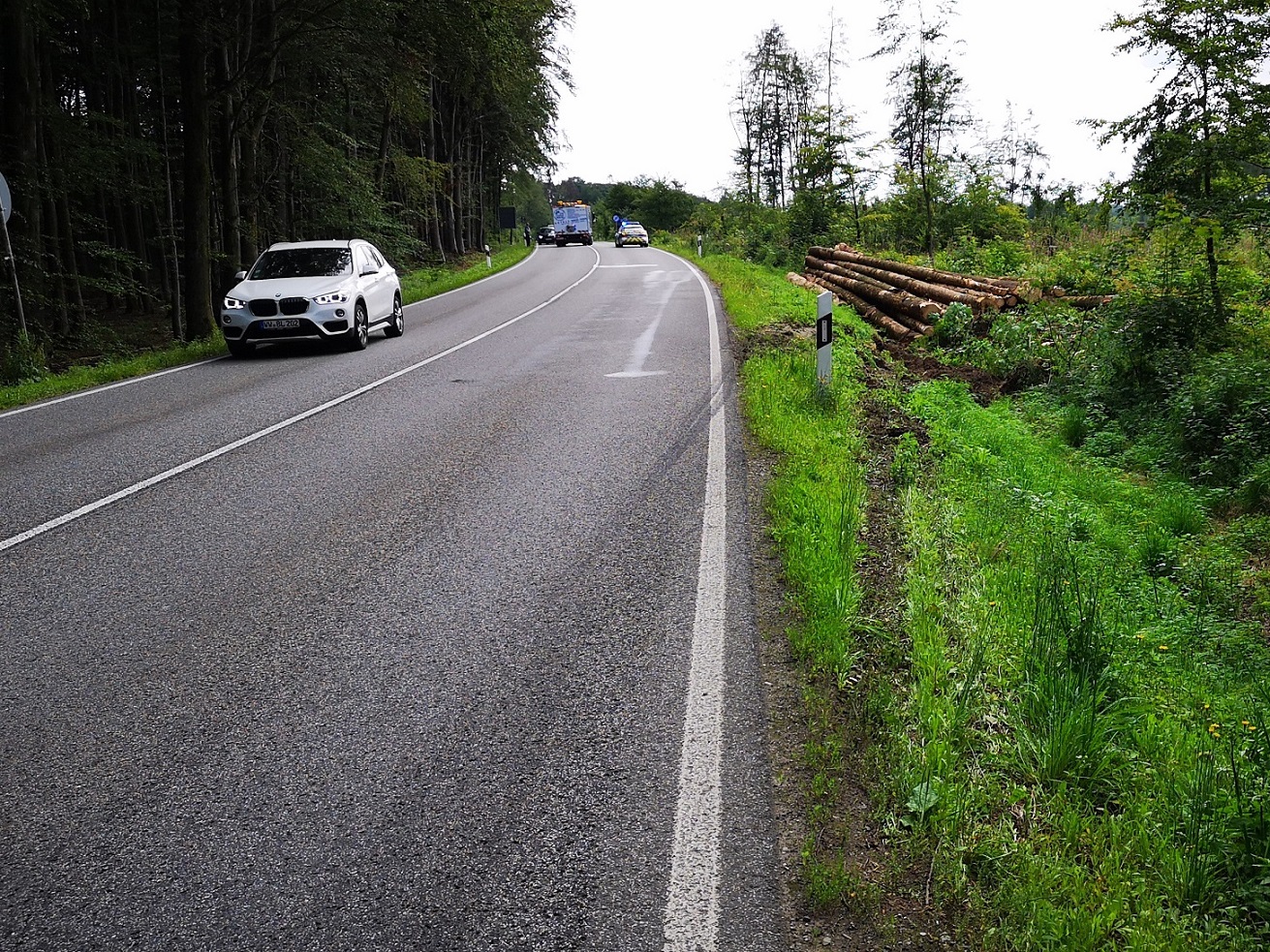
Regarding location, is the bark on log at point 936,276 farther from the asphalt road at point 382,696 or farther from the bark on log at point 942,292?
the asphalt road at point 382,696

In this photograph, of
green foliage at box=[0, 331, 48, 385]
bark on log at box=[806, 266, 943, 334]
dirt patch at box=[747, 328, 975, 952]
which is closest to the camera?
dirt patch at box=[747, 328, 975, 952]

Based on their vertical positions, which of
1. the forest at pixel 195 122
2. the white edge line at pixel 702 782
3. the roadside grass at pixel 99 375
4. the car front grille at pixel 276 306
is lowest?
the white edge line at pixel 702 782

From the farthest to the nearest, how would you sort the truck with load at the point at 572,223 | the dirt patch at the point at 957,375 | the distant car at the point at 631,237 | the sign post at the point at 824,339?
the truck with load at the point at 572,223, the distant car at the point at 631,237, the dirt patch at the point at 957,375, the sign post at the point at 824,339

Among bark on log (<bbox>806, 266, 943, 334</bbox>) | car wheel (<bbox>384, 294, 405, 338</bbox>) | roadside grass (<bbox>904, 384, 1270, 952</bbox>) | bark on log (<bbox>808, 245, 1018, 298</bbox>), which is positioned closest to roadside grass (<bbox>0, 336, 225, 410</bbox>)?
car wheel (<bbox>384, 294, 405, 338</bbox>)

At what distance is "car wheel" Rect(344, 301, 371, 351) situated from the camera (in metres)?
14.6

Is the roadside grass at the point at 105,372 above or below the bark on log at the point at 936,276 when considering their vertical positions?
below

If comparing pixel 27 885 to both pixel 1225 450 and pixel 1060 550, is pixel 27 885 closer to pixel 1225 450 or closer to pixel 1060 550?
pixel 1060 550

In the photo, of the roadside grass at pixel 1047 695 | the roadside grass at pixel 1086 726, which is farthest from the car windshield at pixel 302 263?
the roadside grass at pixel 1086 726

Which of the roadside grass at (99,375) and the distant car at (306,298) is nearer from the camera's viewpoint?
the roadside grass at (99,375)

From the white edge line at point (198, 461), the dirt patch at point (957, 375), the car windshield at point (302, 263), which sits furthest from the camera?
the car windshield at point (302, 263)

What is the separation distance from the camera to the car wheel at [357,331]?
14594 mm

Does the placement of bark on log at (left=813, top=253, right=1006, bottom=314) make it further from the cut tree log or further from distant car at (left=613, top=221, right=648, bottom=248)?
distant car at (left=613, top=221, right=648, bottom=248)

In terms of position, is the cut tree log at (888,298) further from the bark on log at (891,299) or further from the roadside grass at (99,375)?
the roadside grass at (99,375)

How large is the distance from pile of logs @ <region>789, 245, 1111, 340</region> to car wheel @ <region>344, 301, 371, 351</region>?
856 cm
